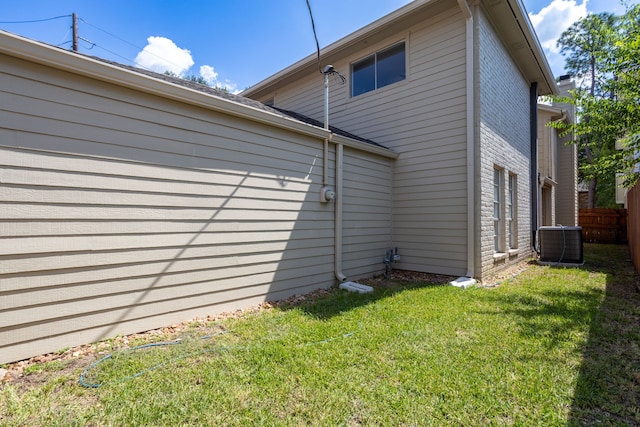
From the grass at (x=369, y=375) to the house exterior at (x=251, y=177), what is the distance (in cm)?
63

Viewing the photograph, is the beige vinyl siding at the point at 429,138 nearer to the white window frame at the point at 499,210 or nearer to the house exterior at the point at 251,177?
the house exterior at the point at 251,177

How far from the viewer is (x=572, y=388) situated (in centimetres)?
215

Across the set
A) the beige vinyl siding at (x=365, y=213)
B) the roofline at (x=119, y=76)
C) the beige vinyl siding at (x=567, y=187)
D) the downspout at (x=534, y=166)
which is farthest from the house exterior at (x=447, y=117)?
the beige vinyl siding at (x=567, y=187)

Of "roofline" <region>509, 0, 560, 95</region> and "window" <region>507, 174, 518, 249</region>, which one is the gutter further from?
"window" <region>507, 174, 518, 249</region>

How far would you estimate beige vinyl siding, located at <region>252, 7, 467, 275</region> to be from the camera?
5.66 m

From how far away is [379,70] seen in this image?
693 cm

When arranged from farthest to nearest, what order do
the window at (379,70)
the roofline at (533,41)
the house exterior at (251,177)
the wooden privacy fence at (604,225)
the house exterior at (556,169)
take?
the wooden privacy fence at (604,225) → the house exterior at (556,169) → the window at (379,70) → the roofline at (533,41) → the house exterior at (251,177)

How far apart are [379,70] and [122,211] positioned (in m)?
6.04

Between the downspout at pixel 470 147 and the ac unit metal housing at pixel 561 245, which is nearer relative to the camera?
the downspout at pixel 470 147

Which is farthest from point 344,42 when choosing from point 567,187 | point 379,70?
point 567,187

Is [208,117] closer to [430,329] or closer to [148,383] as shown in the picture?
[148,383]

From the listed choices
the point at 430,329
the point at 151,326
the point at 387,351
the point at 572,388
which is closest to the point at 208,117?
the point at 151,326

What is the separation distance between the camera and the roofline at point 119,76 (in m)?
2.44

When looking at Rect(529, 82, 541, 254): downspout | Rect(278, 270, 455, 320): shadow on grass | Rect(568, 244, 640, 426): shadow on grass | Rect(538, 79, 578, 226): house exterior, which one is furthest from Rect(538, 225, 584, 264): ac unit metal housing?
Rect(278, 270, 455, 320): shadow on grass
